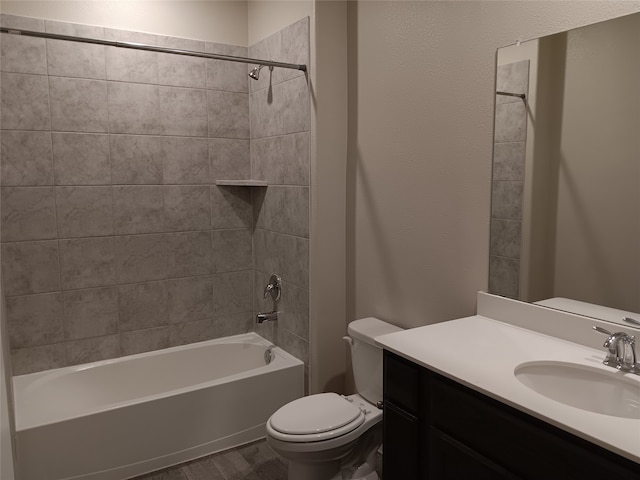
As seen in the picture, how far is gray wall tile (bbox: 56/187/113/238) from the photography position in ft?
9.20

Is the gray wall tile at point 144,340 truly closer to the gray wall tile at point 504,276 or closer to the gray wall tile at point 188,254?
the gray wall tile at point 188,254

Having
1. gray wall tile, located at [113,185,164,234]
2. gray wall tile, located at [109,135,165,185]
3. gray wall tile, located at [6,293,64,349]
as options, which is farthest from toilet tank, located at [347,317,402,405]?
gray wall tile, located at [6,293,64,349]

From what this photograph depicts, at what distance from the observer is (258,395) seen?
2799mm

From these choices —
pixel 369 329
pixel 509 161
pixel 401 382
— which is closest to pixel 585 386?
pixel 401 382

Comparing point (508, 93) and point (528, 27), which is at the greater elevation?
point (528, 27)

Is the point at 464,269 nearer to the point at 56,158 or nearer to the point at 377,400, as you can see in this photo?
the point at 377,400

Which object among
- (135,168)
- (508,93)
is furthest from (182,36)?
(508,93)

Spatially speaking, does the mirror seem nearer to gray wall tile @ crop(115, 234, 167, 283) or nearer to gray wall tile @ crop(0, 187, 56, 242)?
gray wall tile @ crop(115, 234, 167, 283)

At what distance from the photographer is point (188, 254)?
3.21m

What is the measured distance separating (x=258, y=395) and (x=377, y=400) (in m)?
0.84

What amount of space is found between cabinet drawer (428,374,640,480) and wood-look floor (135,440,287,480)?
4.42ft

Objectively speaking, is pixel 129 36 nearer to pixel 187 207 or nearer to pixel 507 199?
pixel 187 207

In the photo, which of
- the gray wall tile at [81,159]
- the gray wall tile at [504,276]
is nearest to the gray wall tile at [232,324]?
the gray wall tile at [81,159]

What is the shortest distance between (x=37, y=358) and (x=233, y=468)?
1.30m
